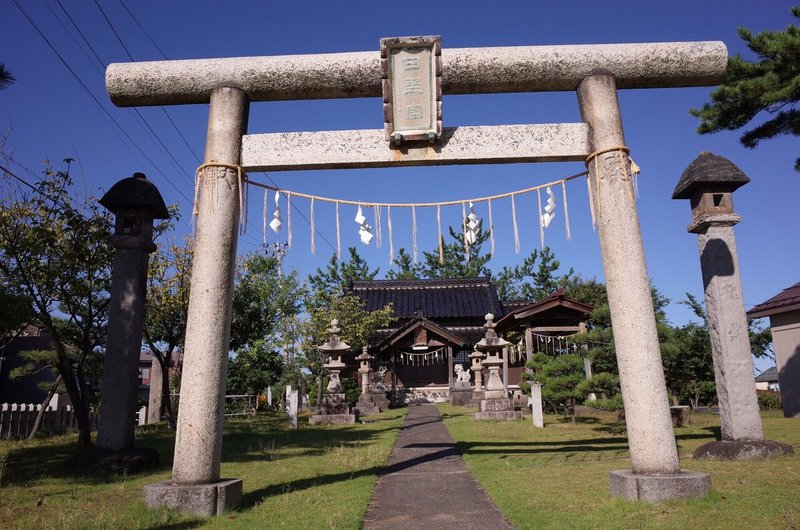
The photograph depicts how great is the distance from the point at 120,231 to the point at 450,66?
603cm

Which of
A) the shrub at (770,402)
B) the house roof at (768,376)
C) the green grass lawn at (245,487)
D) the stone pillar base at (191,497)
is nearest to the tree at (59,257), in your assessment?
the green grass lawn at (245,487)

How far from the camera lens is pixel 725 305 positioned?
27.9ft

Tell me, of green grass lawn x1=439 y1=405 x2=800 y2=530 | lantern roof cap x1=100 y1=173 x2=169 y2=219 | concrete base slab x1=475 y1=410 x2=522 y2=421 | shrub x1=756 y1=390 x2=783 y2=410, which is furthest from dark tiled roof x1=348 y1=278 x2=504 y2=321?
lantern roof cap x1=100 y1=173 x2=169 y2=219

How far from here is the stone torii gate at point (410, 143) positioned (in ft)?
18.9

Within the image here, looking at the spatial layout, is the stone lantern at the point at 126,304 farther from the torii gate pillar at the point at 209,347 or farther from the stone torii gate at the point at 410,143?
the torii gate pillar at the point at 209,347

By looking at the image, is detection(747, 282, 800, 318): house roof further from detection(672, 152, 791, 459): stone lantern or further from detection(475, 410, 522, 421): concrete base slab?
detection(672, 152, 791, 459): stone lantern

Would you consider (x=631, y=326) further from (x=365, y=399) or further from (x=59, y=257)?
(x=365, y=399)

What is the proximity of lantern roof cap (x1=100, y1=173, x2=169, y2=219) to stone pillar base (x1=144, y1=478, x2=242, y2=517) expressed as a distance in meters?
4.97

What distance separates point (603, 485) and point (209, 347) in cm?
476

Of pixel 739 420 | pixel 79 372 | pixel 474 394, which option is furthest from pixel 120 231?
pixel 474 394

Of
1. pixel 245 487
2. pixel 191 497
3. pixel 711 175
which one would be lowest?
pixel 245 487

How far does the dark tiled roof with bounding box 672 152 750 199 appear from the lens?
8711mm

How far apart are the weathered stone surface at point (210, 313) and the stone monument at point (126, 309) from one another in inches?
124

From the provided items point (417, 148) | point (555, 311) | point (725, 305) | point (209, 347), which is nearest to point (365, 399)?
point (555, 311)
